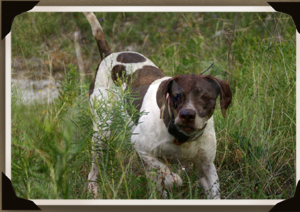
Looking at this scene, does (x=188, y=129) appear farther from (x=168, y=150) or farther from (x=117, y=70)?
(x=117, y=70)

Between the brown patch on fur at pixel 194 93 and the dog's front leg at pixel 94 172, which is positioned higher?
the brown patch on fur at pixel 194 93

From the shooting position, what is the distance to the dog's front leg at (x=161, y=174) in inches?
108

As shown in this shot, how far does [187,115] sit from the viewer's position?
2.56 meters

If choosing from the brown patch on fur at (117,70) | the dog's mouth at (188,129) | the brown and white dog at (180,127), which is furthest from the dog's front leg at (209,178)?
the brown patch on fur at (117,70)

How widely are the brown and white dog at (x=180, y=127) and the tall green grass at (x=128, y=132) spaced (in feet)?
0.38

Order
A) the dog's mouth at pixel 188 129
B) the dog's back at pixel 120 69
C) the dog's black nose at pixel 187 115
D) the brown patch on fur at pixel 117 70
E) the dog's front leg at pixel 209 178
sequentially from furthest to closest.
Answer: the brown patch on fur at pixel 117 70 < the dog's back at pixel 120 69 < the dog's front leg at pixel 209 178 < the dog's mouth at pixel 188 129 < the dog's black nose at pixel 187 115

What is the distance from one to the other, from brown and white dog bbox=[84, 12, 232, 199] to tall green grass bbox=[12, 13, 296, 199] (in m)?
0.12

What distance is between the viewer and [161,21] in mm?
4570

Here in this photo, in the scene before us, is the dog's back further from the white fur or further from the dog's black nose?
the dog's black nose

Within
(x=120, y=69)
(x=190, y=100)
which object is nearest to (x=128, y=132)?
(x=190, y=100)

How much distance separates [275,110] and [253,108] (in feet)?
0.59

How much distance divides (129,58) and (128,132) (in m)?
1.25

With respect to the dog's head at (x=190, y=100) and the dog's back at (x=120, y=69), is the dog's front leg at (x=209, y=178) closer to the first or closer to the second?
the dog's head at (x=190, y=100)

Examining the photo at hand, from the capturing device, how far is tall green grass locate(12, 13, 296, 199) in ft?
7.93
